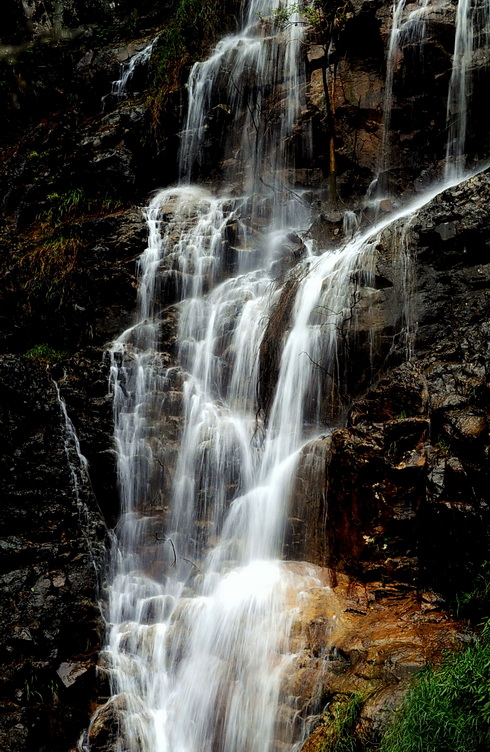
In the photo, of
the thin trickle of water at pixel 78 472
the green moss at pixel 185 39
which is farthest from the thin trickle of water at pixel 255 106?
the thin trickle of water at pixel 78 472

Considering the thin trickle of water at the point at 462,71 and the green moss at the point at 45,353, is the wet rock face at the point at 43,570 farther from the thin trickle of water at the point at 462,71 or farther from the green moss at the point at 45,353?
the thin trickle of water at the point at 462,71

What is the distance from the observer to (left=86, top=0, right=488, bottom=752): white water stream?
616 cm

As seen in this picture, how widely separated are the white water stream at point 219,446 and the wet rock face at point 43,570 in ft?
1.47

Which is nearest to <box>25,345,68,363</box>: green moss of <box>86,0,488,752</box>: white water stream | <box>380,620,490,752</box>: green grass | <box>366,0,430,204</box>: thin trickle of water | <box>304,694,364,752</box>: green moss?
<box>86,0,488,752</box>: white water stream

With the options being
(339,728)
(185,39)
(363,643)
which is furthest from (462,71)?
(339,728)

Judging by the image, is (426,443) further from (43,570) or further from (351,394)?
(43,570)

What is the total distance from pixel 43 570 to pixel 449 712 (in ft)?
17.5

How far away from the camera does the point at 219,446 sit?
8.60 meters

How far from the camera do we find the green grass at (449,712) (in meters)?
4.21

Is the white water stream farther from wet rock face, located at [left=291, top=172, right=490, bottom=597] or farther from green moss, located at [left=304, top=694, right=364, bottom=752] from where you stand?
wet rock face, located at [left=291, top=172, right=490, bottom=597]

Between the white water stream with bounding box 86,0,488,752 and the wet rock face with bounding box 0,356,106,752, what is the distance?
449mm

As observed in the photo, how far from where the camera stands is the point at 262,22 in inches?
591

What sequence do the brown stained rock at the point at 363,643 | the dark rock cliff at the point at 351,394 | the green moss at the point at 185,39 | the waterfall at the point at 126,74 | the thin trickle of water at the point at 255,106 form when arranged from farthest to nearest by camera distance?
the waterfall at the point at 126,74 < the green moss at the point at 185,39 < the thin trickle of water at the point at 255,106 < the dark rock cliff at the point at 351,394 < the brown stained rock at the point at 363,643

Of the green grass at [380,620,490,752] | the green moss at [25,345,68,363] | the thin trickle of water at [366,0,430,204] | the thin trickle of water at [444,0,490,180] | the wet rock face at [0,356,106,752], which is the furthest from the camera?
the thin trickle of water at [366,0,430,204]
